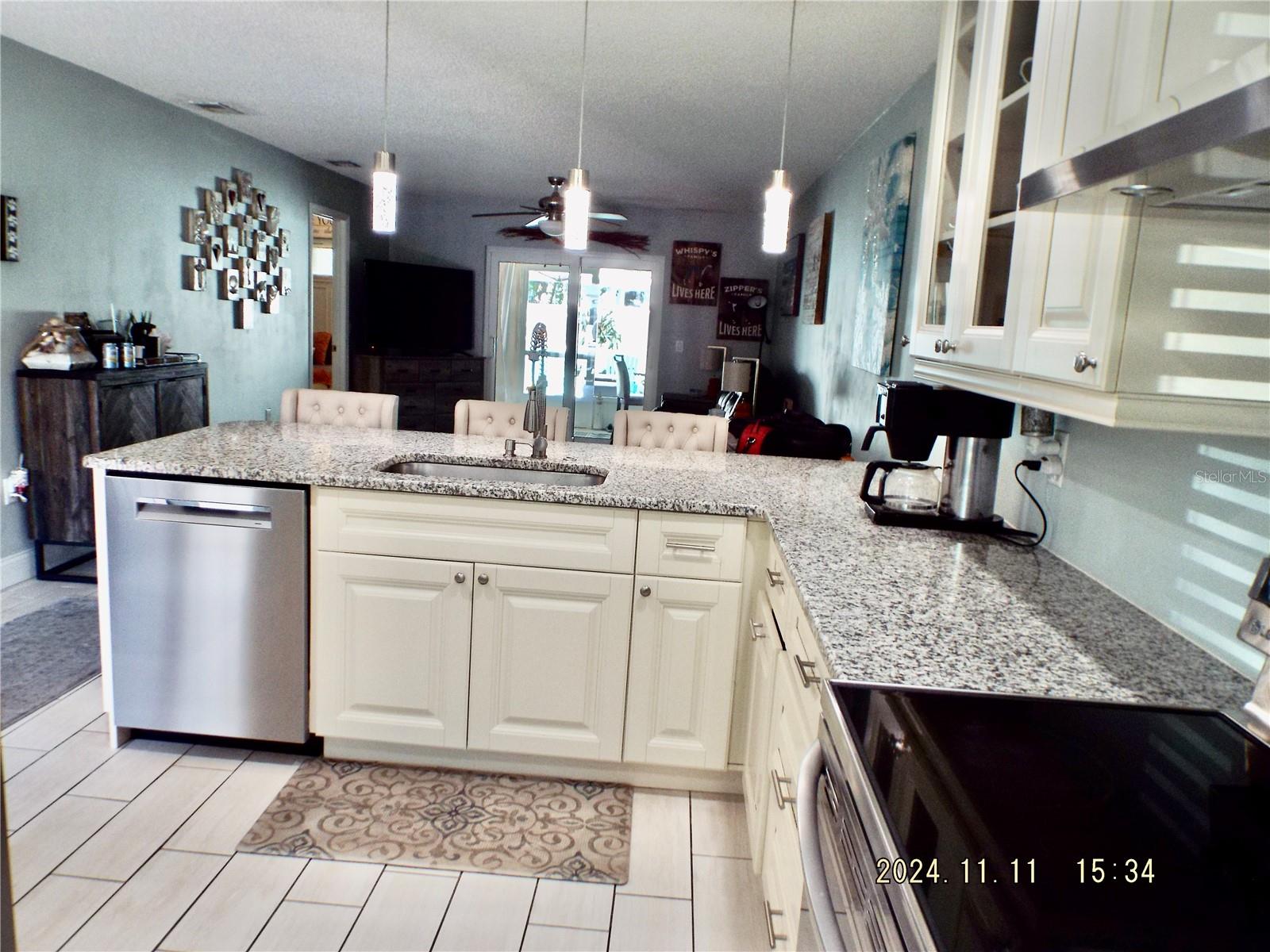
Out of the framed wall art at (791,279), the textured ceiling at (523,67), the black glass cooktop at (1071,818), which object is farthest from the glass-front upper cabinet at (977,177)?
the framed wall art at (791,279)

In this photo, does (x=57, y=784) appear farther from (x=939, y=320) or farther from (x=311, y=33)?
(x=311, y=33)

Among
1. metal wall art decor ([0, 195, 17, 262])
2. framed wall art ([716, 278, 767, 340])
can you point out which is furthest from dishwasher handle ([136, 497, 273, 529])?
framed wall art ([716, 278, 767, 340])

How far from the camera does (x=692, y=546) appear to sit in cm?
233

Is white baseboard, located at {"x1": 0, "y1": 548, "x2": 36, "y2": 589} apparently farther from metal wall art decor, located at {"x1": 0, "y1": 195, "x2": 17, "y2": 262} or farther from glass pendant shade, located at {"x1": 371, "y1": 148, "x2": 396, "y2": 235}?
glass pendant shade, located at {"x1": 371, "y1": 148, "x2": 396, "y2": 235}

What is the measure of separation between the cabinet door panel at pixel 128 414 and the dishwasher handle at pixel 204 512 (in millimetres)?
1968

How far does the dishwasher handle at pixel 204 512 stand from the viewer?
238cm

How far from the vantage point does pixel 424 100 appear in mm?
4668

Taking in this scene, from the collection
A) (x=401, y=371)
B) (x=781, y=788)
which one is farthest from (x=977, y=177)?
(x=401, y=371)

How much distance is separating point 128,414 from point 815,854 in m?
4.17

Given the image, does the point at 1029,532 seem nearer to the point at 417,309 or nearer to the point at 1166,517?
the point at 1166,517

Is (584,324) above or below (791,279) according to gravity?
below

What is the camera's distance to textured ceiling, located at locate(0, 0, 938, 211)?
10.6 feet

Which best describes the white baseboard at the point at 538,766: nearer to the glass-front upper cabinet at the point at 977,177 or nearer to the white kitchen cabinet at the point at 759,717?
the white kitchen cabinet at the point at 759,717

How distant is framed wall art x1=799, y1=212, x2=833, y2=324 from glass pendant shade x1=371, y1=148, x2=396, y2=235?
142 inches
